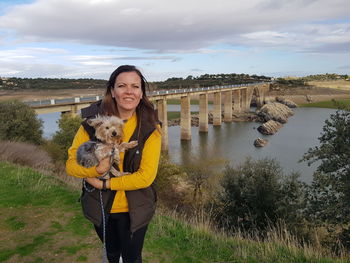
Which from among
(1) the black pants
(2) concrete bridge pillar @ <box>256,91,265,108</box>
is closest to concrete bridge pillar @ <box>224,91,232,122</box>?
(2) concrete bridge pillar @ <box>256,91,265,108</box>

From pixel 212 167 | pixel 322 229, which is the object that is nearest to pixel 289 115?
pixel 212 167

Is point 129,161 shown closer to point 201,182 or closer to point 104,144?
point 104,144

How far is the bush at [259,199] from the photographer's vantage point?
10.9 metres

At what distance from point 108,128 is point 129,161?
0.32 m

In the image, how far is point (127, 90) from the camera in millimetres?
2502

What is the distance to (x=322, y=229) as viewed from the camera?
38.0 feet

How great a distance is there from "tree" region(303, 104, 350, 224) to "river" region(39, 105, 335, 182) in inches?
455

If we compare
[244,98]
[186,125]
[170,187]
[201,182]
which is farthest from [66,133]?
[244,98]

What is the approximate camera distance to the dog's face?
239 cm

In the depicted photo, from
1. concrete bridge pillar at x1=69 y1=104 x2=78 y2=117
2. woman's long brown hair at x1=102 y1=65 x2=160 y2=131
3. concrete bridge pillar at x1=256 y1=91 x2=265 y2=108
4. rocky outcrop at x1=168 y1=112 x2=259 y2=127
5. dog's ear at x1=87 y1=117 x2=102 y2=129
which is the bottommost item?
rocky outcrop at x1=168 y1=112 x2=259 y2=127

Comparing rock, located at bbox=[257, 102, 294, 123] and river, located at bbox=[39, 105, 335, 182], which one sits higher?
rock, located at bbox=[257, 102, 294, 123]

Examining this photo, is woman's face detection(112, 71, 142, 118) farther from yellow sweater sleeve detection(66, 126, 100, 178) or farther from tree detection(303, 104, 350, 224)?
tree detection(303, 104, 350, 224)

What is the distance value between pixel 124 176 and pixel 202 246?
2.98 meters

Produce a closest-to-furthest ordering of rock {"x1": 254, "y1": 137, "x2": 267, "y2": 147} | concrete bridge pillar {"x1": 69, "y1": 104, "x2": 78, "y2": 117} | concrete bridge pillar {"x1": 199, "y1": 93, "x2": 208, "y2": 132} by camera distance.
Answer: concrete bridge pillar {"x1": 69, "y1": 104, "x2": 78, "y2": 117} < rock {"x1": 254, "y1": 137, "x2": 267, "y2": 147} < concrete bridge pillar {"x1": 199, "y1": 93, "x2": 208, "y2": 132}
